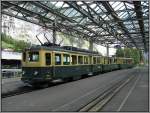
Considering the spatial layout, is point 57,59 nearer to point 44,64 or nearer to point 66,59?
point 44,64

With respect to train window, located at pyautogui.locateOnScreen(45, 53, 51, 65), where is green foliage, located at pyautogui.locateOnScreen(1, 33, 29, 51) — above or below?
above

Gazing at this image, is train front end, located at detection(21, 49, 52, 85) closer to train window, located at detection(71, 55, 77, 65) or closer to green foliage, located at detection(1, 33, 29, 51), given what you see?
train window, located at detection(71, 55, 77, 65)

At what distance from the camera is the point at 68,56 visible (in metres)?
24.1

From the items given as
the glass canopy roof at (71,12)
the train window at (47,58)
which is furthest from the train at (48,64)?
the glass canopy roof at (71,12)

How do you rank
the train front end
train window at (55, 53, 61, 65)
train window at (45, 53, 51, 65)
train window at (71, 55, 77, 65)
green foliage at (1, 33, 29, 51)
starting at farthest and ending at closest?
green foliage at (1, 33, 29, 51) → train window at (71, 55, 77, 65) → train window at (55, 53, 61, 65) → train window at (45, 53, 51, 65) → the train front end

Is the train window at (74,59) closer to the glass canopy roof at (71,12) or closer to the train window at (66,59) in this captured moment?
the train window at (66,59)

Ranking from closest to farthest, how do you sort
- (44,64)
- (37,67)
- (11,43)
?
1. (37,67)
2. (44,64)
3. (11,43)

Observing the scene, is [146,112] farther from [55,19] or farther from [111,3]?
[55,19]

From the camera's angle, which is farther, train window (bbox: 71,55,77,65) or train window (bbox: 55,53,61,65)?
train window (bbox: 71,55,77,65)

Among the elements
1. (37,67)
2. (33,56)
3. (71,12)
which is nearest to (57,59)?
(33,56)

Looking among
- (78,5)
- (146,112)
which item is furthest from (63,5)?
(146,112)

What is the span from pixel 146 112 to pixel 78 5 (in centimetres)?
1817

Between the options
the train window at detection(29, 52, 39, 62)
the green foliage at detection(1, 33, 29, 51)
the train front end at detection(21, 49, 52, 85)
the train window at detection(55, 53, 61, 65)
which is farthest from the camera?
the green foliage at detection(1, 33, 29, 51)

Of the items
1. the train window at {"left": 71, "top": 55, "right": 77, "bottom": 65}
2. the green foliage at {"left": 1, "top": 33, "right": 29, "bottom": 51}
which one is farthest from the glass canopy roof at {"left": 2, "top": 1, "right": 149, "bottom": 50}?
the green foliage at {"left": 1, "top": 33, "right": 29, "bottom": 51}
